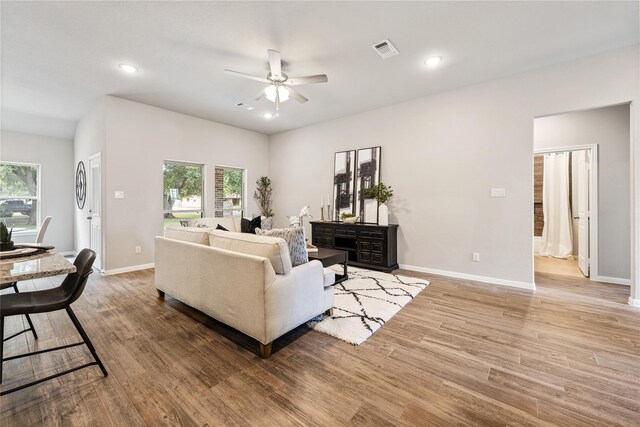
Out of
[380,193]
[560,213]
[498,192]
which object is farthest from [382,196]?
[560,213]

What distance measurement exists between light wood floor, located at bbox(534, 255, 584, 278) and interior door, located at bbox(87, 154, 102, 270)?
7436 mm

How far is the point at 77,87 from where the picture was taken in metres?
4.00

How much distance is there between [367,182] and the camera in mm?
5023

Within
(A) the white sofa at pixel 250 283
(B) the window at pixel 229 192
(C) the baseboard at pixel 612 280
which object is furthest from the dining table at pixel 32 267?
(C) the baseboard at pixel 612 280

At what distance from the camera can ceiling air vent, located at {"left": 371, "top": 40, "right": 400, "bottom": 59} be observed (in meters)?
2.91

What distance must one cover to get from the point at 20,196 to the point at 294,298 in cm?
701

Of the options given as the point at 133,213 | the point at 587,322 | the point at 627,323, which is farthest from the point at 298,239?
the point at 133,213

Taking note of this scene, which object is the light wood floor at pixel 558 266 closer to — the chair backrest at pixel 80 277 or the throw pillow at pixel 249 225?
the throw pillow at pixel 249 225

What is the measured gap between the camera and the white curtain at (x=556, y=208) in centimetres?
532

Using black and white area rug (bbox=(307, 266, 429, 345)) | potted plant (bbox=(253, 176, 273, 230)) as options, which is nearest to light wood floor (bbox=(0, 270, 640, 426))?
black and white area rug (bbox=(307, 266, 429, 345))

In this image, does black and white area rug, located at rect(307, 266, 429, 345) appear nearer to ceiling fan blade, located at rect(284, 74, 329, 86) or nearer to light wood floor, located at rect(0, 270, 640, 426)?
light wood floor, located at rect(0, 270, 640, 426)

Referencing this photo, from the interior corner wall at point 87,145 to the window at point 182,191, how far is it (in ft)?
3.27

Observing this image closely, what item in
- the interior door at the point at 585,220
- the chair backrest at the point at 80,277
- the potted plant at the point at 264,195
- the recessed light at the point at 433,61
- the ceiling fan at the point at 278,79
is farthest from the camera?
the potted plant at the point at 264,195

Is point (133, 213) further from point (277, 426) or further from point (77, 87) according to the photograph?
point (277, 426)
